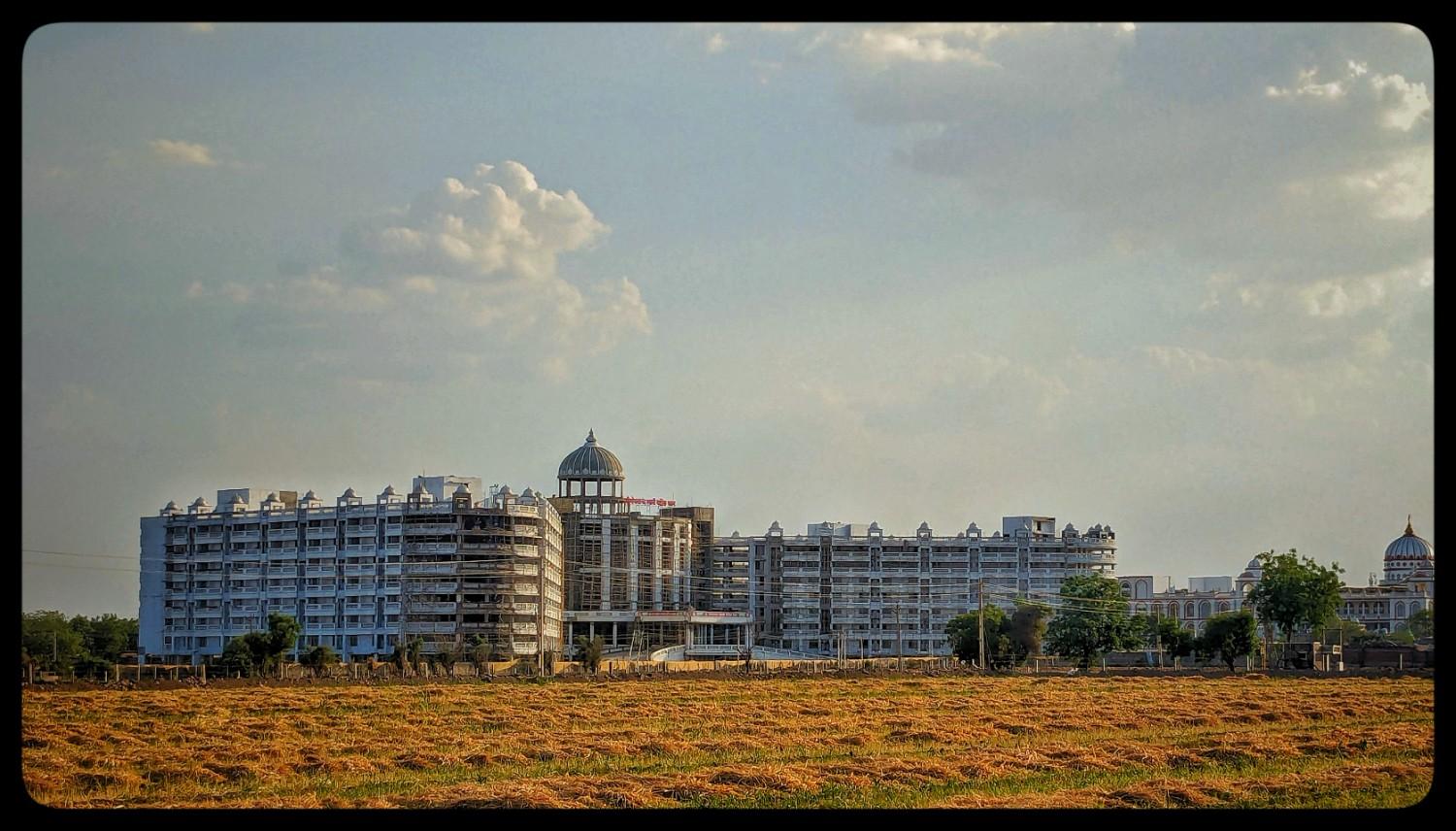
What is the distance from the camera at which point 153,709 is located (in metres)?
24.6

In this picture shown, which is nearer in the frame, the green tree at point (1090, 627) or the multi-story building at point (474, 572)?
the green tree at point (1090, 627)

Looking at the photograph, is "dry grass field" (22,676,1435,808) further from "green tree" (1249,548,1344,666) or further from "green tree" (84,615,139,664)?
"green tree" (84,615,139,664)

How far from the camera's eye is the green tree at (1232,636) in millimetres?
48500

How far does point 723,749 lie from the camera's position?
17375mm

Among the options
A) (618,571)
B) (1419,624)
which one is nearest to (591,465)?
(618,571)

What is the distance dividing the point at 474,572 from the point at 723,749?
4700cm

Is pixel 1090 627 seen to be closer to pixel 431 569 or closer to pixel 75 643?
pixel 431 569

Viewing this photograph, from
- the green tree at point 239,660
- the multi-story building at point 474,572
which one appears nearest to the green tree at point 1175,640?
the multi-story building at point 474,572

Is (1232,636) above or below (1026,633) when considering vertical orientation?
above

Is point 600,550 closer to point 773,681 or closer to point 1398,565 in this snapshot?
point 773,681

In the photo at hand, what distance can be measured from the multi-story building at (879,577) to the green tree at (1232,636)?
33819mm

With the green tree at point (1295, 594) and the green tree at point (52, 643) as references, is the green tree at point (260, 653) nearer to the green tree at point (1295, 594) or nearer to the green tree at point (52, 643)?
the green tree at point (52, 643)
